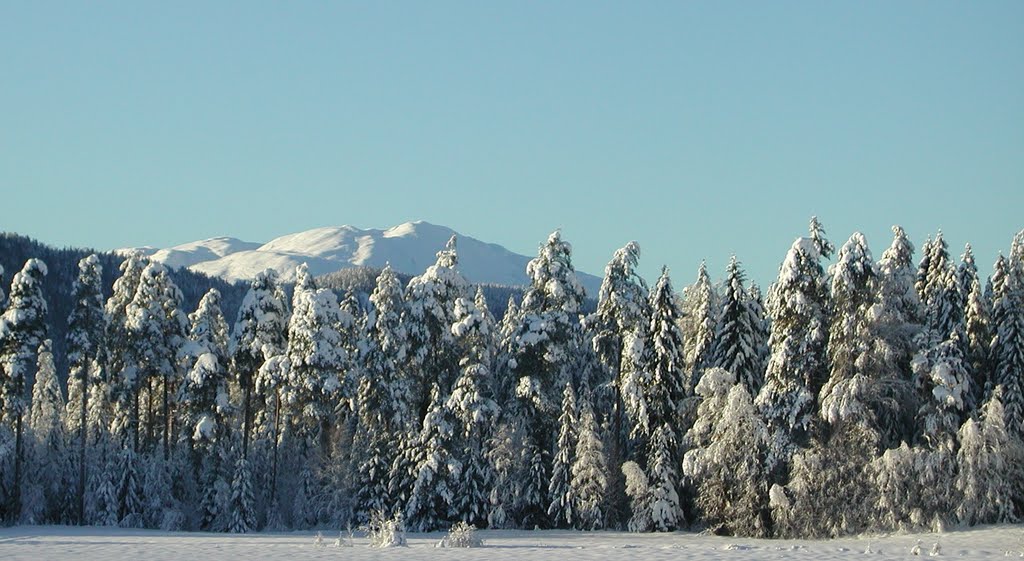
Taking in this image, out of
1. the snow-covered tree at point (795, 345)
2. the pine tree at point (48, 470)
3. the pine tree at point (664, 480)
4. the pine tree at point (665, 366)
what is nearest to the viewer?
the snow-covered tree at point (795, 345)

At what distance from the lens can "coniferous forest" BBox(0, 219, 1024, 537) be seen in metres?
48.8

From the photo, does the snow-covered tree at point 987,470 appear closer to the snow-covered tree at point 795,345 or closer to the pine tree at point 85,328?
the snow-covered tree at point 795,345

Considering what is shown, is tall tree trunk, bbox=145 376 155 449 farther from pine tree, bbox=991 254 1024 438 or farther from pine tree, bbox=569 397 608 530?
pine tree, bbox=991 254 1024 438

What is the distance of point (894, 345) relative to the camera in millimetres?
49844

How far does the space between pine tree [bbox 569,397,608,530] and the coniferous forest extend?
0.12 m

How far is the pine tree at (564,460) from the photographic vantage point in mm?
55562

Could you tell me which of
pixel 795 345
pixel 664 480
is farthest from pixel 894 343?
pixel 664 480

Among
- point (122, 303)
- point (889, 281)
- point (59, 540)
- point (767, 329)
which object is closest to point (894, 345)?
point (889, 281)

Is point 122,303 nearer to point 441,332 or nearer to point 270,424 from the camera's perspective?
point 270,424

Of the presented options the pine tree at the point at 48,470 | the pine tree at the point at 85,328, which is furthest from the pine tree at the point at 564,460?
the pine tree at the point at 48,470

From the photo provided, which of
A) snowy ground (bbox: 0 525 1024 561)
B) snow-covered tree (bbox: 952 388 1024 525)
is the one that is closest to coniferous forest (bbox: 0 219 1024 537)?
snow-covered tree (bbox: 952 388 1024 525)

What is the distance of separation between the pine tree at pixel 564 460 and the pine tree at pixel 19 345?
26.6m

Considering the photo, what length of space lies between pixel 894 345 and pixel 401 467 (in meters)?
24.8

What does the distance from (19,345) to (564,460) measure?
28022 millimetres
